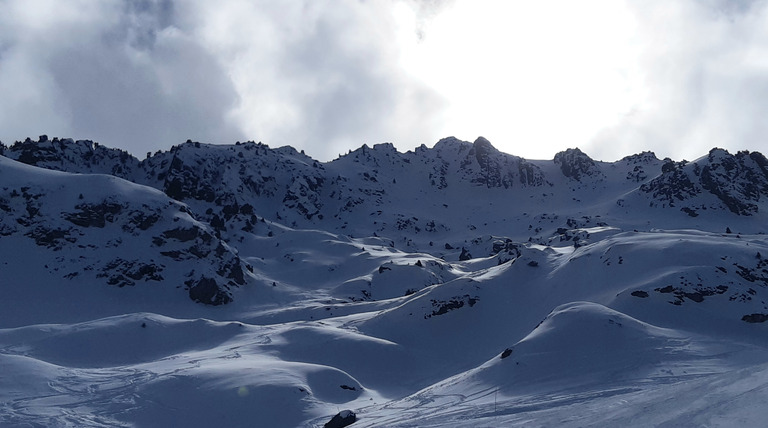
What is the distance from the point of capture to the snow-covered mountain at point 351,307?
96.7 ft

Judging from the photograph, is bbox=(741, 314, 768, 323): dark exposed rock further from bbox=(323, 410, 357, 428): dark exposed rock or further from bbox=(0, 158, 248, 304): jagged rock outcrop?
bbox=(0, 158, 248, 304): jagged rock outcrop

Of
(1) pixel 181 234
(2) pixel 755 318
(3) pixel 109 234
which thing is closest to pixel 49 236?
(3) pixel 109 234

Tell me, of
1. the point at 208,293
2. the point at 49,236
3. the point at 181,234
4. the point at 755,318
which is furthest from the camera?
the point at 181,234

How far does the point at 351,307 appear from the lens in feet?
245

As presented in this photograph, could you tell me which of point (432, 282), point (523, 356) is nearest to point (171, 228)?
point (432, 282)

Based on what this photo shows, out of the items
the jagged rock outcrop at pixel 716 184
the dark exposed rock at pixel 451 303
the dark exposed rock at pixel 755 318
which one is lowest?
the dark exposed rock at pixel 755 318

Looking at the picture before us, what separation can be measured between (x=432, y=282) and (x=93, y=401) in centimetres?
6176

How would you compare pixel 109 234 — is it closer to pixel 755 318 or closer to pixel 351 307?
pixel 351 307

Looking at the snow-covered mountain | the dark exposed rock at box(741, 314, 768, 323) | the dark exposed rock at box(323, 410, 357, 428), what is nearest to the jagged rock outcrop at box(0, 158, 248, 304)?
the snow-covered mountain

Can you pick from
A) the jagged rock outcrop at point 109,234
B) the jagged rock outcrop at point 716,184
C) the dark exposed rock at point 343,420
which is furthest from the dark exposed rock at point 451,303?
the jagged rock outcrop at point 716,184

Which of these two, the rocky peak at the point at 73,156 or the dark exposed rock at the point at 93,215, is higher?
the rocky peak at the point at 73,156

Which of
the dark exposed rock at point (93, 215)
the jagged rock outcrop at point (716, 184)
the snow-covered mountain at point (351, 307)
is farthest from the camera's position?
the jagged rock outcrop at point (716, 184)

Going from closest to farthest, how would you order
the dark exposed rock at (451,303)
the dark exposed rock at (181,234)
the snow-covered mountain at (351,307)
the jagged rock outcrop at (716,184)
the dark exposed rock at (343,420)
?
the dark exposed rock at (343,420) < the snow-covered mountain at (351,307) < the dark exposed rock at (451,303) < the dark exposed rock at (181,234) < the jagged rock outcrop at (716,184)

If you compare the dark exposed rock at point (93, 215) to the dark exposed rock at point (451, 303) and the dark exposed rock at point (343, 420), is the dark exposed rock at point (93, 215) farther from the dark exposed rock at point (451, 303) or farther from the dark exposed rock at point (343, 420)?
the dark exposed rock at point (343, 420)
